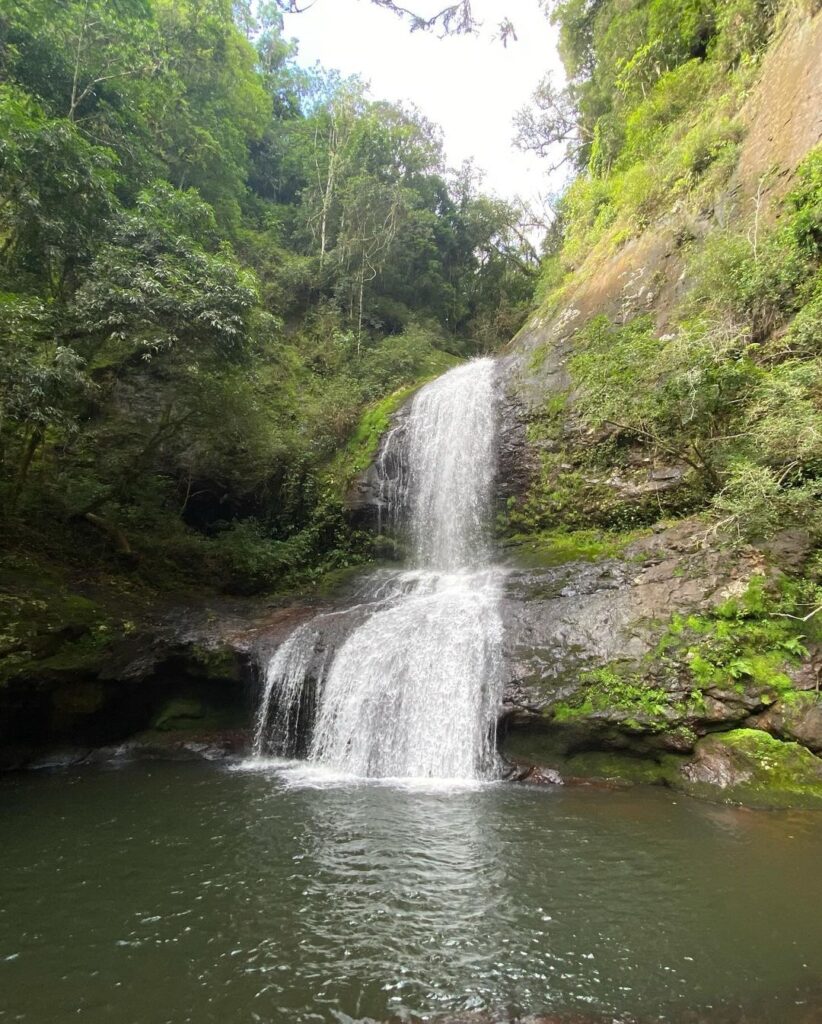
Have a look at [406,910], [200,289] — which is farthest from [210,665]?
[200,289]

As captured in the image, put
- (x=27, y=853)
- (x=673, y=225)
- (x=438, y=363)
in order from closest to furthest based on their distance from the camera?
(x=27, y=853) < (x=673, y=225) < (x=438, y=363)

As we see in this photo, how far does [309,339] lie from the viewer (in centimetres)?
2255

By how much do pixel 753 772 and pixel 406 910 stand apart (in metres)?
4.72

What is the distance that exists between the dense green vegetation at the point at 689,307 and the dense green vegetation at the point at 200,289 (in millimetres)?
A: 6463

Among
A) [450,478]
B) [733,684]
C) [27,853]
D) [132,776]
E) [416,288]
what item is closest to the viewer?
[27,853]

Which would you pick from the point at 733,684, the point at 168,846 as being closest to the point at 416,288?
the point at 733,684

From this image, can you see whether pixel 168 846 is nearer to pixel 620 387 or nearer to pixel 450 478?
pixel 620 387

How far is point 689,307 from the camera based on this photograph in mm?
11703

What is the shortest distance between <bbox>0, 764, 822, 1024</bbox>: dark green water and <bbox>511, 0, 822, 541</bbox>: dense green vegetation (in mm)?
4495

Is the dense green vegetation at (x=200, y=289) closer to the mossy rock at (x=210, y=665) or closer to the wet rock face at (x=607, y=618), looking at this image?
the mossy rock at (x=210, y=665)

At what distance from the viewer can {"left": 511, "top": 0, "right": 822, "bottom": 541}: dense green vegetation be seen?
816cm

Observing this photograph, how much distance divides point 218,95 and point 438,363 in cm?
1397

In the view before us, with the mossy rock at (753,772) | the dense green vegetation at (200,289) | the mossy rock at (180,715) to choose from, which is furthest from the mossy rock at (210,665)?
the mossy rock at (753,772)

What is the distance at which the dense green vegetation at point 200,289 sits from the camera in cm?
1065
